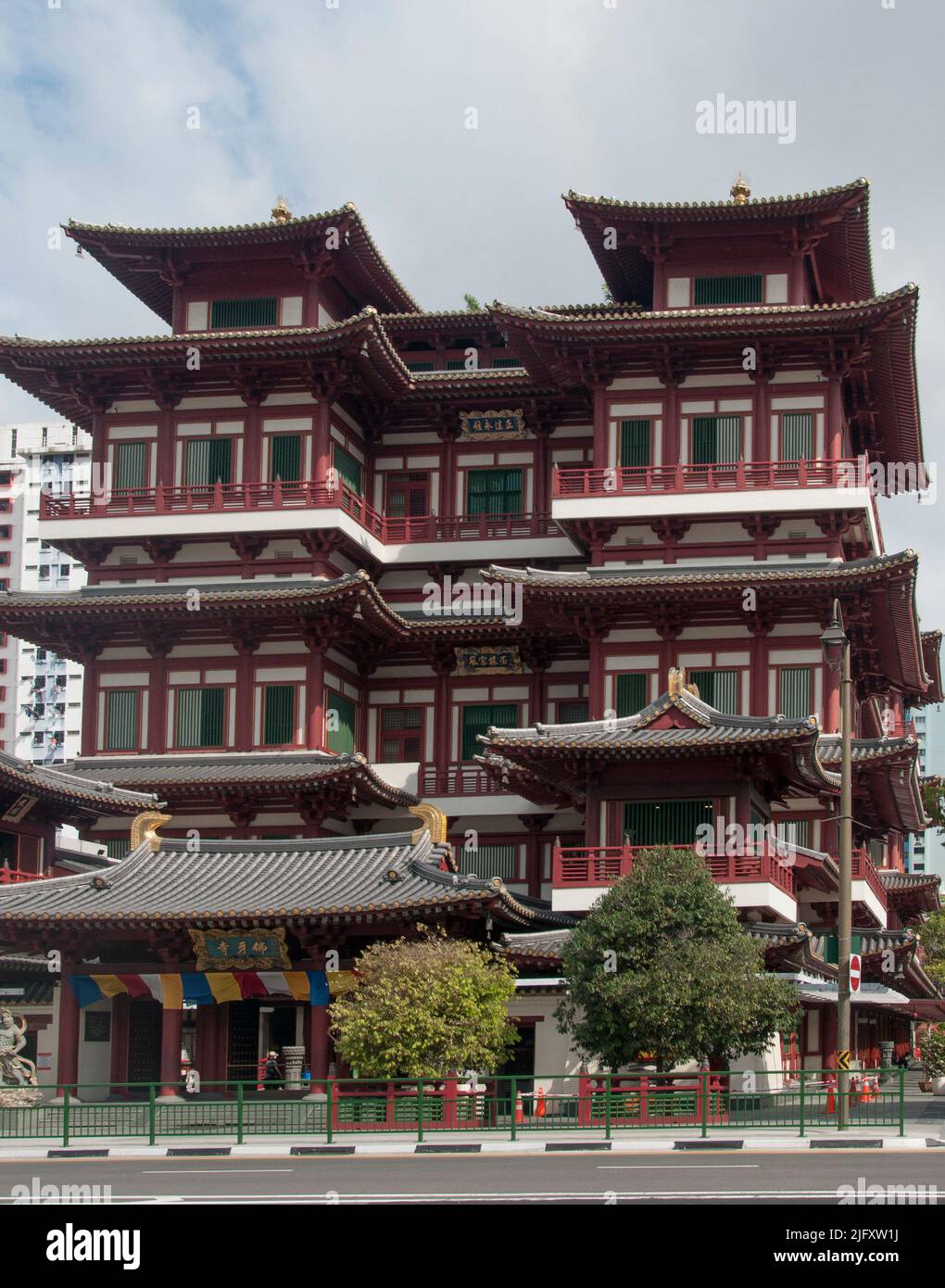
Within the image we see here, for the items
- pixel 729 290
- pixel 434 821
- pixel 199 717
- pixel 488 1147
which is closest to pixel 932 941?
pixel 729 290

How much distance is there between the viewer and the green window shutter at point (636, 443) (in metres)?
57.9

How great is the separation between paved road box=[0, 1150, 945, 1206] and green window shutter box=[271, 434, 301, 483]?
30356mm

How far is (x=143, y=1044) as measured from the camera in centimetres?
4866

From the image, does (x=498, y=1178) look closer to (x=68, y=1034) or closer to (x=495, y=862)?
(x=68, y=1034)

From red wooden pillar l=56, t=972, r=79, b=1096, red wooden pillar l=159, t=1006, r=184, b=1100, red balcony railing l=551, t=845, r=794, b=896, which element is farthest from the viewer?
red balcony railing l=551, t=845, r=794, b=896

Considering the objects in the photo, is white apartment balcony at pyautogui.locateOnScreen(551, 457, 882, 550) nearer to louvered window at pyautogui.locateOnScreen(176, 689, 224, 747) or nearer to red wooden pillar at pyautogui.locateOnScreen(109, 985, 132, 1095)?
louvered window at pyautogui.locateOnScreen(176, 689, 224, 747)

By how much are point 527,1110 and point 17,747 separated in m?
133

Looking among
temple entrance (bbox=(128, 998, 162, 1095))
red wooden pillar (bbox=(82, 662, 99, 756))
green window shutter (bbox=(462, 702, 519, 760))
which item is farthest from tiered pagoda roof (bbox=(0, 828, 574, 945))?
green window shutter (bbox=(462, 702, 519, 760))

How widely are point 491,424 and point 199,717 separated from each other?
568 inches

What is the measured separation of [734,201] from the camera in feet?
186

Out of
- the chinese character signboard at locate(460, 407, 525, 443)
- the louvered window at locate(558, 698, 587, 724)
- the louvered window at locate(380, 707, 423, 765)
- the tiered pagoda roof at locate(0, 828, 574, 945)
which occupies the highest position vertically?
the chinese character signboard at locate(460, 407, 525, 443)

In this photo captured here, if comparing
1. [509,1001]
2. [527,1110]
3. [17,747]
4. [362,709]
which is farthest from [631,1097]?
[17,747]

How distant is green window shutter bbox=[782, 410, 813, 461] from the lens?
56938 mm

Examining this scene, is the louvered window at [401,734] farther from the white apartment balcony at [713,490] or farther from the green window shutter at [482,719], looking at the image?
the white apartment balcony at [713,490]
